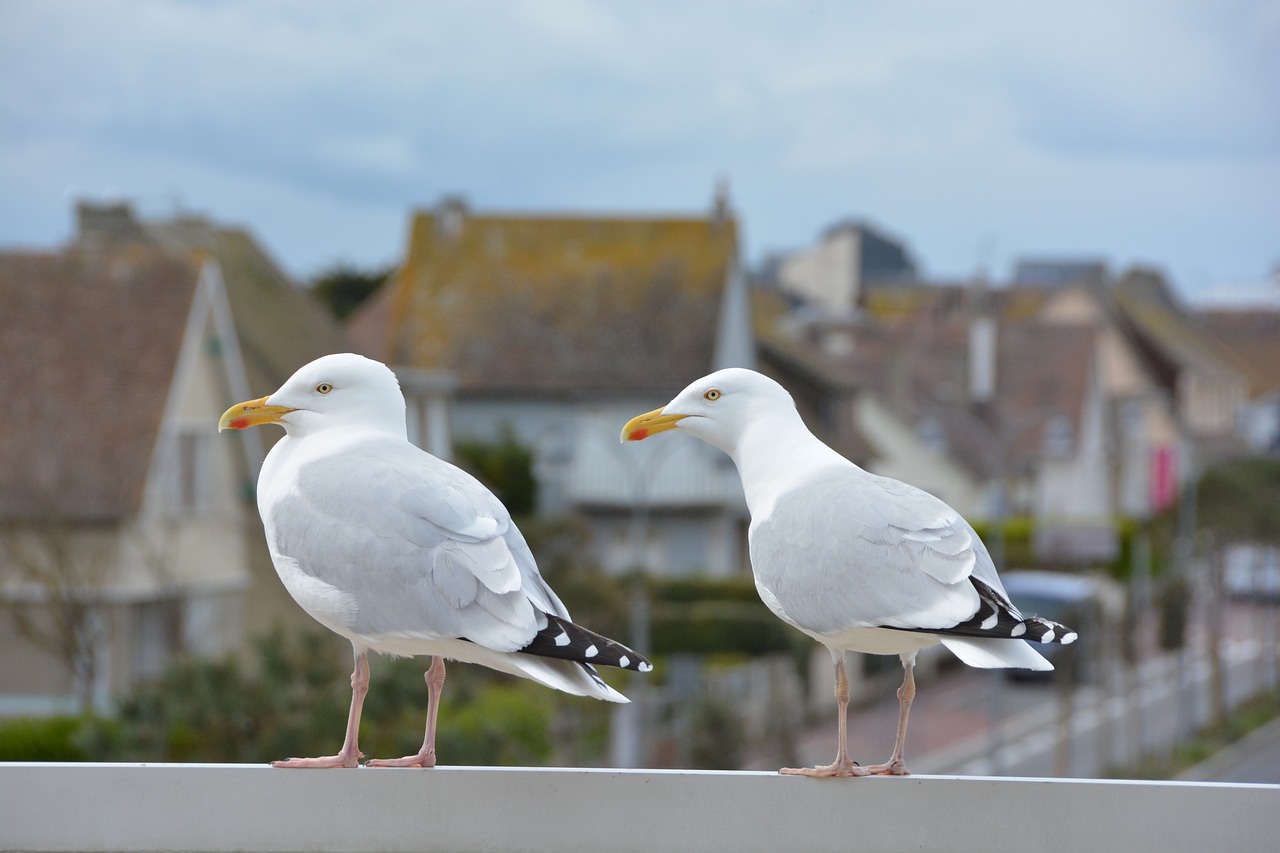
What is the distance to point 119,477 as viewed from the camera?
69.4 ft

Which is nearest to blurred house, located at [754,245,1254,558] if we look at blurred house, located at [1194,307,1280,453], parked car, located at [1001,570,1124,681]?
parked car, located at [1001,570,1124,681]

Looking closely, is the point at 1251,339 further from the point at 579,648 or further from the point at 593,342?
the point at 579,648

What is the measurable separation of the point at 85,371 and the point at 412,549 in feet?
61.5

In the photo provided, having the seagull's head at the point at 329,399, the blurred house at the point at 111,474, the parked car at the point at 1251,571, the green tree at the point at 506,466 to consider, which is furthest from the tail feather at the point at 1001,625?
the parked car at the point at 1251,571

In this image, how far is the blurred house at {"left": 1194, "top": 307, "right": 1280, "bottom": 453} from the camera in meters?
77.4

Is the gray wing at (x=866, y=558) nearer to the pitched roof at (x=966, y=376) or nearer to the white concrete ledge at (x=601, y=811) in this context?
the white concrete ledge at (x=601, y=811)

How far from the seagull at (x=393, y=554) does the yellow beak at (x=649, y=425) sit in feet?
1.35

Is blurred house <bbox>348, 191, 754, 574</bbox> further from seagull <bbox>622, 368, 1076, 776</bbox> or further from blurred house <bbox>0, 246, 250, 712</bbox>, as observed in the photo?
seagull <bbox>622, 368, 1076, 776</bbox>

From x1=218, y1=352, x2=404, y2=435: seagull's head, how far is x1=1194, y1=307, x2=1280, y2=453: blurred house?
2859 inches

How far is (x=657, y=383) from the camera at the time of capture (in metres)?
34.5

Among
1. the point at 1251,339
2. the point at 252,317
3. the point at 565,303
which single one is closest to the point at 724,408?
the point at 252,317

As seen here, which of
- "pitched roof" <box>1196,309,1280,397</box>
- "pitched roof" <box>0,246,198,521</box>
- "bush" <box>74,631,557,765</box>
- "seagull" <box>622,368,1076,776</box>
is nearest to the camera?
"seagull" <box>622,368,1076,776</box>

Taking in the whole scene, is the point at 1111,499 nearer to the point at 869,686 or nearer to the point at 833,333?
the point at 833,333

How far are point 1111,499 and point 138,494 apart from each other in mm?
40722
